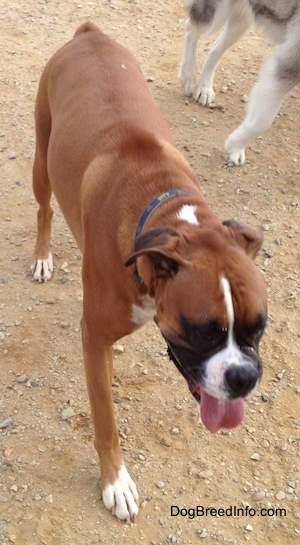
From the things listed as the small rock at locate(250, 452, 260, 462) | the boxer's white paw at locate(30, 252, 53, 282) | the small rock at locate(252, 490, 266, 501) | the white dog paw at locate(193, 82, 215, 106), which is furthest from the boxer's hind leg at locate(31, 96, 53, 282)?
the white dog paw at locate(193, 82, 215, 106)

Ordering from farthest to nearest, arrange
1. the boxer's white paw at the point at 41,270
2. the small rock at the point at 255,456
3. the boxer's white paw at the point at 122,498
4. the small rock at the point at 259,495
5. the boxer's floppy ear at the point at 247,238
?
the boxer's white paw at the point at 41,270 → the small rock at the point at 255,456 → the small rock at the point at 259,495 → the boxer's white paw at the point at 122,498 → the boxer's floppy ear at the point at 247,238

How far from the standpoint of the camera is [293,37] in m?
4.51

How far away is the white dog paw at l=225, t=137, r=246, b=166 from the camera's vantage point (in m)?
4.86

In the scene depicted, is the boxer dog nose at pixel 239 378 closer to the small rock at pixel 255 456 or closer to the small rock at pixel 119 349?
the small rock at pixel 255 456

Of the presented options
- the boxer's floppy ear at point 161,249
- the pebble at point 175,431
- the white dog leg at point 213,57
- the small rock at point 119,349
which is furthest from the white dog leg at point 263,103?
the boxer's floppy ear at point 161,249

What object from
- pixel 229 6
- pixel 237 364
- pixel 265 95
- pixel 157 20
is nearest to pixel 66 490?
pixel 237 364

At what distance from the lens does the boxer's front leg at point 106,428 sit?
2.80 meters

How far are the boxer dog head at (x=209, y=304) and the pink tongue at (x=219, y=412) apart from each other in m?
0.09

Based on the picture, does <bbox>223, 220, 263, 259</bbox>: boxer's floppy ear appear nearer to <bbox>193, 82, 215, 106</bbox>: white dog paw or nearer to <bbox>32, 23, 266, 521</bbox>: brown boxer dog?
<bbox>32, 23, 266, 521</bbox>: brown boxer dog

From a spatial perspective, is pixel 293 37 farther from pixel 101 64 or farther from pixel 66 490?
pixel 66 490

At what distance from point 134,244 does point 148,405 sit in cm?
121

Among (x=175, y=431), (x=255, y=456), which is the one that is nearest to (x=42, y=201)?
(x=175, y=431)

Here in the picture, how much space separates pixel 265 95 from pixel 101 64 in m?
1.72

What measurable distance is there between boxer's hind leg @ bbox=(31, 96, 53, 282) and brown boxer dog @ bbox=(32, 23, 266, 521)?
11 mm
